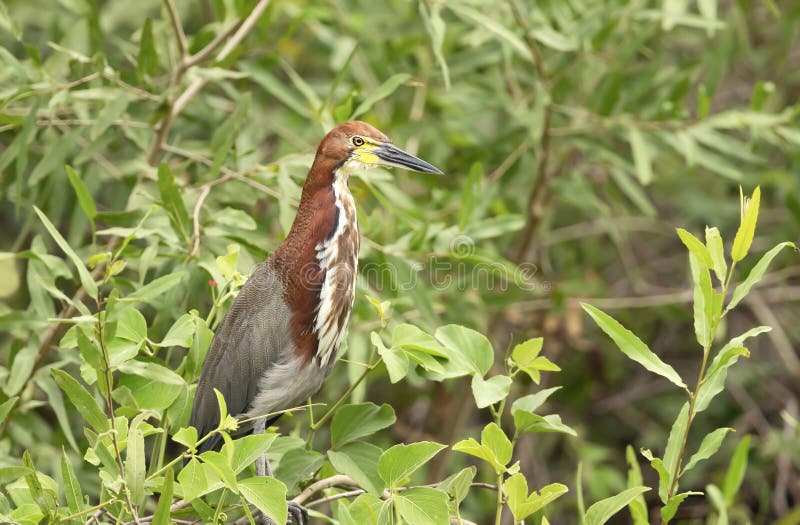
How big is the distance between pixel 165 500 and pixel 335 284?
34.9 inches

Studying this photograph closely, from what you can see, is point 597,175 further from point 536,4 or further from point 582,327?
point 536,4

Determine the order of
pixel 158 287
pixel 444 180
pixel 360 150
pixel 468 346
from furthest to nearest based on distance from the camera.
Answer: pixel 444 180 < pixel 360 150 < pixel 158 287 < pixel 468 346

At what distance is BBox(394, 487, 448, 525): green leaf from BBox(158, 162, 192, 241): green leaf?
95 cm

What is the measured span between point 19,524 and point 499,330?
289 cm

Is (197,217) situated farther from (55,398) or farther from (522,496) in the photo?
(522,496)

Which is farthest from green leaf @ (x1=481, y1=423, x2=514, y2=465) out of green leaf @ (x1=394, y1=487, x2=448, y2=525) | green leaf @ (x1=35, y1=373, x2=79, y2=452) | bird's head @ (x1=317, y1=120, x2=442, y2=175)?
green leaf @ (x1=35, y1=373, x2=79, y2=452)

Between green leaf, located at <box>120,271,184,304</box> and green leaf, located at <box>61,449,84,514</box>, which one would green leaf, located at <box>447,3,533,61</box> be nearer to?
green leaf, located at <box>120,271,184,304</box>

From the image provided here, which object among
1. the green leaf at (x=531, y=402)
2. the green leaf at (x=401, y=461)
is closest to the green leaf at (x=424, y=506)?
the green leaf at (x=401, y=461)

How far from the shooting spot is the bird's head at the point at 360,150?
248 centimetres

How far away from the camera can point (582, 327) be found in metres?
4.72

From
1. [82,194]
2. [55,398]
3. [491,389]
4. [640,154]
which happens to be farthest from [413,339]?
[640,154]

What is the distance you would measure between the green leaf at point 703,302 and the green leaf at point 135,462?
0.96 m

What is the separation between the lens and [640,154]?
333cm

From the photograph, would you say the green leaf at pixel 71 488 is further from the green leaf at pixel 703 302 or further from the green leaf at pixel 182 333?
the green leaf at pixel 703 302
